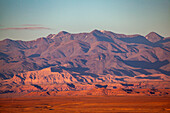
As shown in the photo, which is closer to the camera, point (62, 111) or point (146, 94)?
point (62, 111)

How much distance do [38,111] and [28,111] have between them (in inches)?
148

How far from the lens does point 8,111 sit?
385 ft

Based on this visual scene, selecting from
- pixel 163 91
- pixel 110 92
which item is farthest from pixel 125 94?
pixel 163 91

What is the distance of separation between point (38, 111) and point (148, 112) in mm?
35219

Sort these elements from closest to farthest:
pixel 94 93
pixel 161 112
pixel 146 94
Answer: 1. pixel 161 112
2. pixel 146 94
3. pixel 94 93

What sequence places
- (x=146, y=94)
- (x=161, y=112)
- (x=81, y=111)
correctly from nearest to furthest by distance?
(x=161, y=112), (x=81, y=111), (x=146, y=94)

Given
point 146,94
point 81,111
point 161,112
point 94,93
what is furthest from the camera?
point 94,93

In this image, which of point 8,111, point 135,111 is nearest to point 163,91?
point 135,111

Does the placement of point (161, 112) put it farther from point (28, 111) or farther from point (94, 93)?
point (94, 93)

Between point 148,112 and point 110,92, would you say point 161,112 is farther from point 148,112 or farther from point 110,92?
point 110,92

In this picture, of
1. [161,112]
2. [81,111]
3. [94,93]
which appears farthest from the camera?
[94,93]

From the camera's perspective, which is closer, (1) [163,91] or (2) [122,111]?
(2) [122,111]

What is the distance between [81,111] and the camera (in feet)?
370

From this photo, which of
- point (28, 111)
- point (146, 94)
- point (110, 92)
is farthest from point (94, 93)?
point (28, 111)
